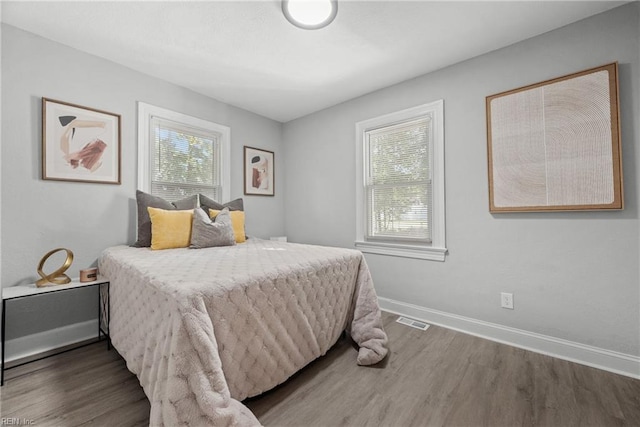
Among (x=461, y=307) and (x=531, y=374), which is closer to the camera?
(x=531, y=374)

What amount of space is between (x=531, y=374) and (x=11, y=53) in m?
4.45

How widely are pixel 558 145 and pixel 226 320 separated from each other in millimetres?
2606

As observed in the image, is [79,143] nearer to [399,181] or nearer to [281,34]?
[281,34]

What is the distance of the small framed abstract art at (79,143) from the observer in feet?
7.04

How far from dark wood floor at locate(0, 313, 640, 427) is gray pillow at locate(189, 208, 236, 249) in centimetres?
104

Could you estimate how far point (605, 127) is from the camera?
6.02 feet

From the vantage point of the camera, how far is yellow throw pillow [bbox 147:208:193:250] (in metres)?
2.35

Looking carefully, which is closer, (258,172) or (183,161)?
(183,161)

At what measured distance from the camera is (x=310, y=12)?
1.88m

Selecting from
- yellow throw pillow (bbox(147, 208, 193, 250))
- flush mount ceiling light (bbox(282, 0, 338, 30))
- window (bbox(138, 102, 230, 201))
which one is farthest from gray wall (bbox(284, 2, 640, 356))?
yellow throw pillow (bbox(147, 208, 193, 250))

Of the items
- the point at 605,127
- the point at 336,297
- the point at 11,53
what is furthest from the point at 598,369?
the point at 11,53

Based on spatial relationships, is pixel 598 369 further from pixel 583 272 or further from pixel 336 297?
pixel 336 297

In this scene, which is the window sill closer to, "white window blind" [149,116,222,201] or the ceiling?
the ceiling

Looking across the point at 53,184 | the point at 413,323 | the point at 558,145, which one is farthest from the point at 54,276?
the point at 558,145
